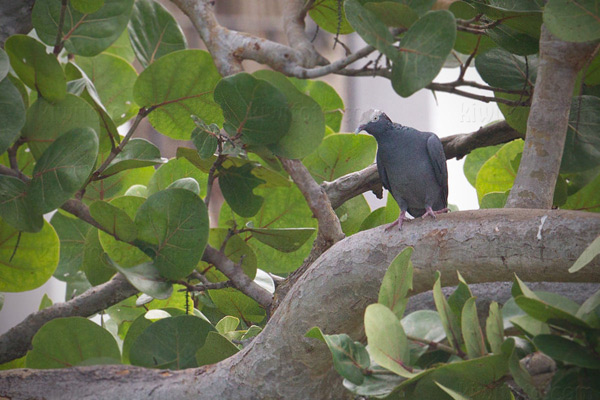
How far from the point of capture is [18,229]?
72cm

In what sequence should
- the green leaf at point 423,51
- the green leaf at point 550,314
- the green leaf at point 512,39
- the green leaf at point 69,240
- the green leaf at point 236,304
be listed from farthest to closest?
the green leaf at point 69,240, the green leaf at point 236,304, the green leaf at point 512,39, the green leaf at point 423,51, the green leaf at point 550,314

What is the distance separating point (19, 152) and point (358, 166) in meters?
0.47

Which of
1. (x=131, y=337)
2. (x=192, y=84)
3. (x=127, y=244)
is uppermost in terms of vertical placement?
(x=192, y=84)

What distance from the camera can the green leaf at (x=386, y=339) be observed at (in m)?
0.37

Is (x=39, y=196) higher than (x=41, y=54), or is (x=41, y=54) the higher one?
(x=41, y=54)

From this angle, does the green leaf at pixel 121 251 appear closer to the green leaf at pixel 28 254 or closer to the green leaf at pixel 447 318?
the green leaf at pixel 28 254

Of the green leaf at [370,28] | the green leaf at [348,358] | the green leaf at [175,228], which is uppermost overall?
the green leaf at [370,28]

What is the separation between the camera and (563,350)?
35 centimetres

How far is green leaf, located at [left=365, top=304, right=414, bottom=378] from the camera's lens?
14.5 inches

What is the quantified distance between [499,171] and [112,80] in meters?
0.57

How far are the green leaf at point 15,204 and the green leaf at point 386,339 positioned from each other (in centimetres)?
47

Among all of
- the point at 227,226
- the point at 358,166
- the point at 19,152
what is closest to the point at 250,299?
the point at 227,226

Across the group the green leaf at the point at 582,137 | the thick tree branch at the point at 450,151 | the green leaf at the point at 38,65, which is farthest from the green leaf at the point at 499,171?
the green leaf at the point at 38,65

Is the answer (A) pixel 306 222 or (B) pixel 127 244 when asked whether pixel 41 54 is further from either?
(A) pixel 306 222
